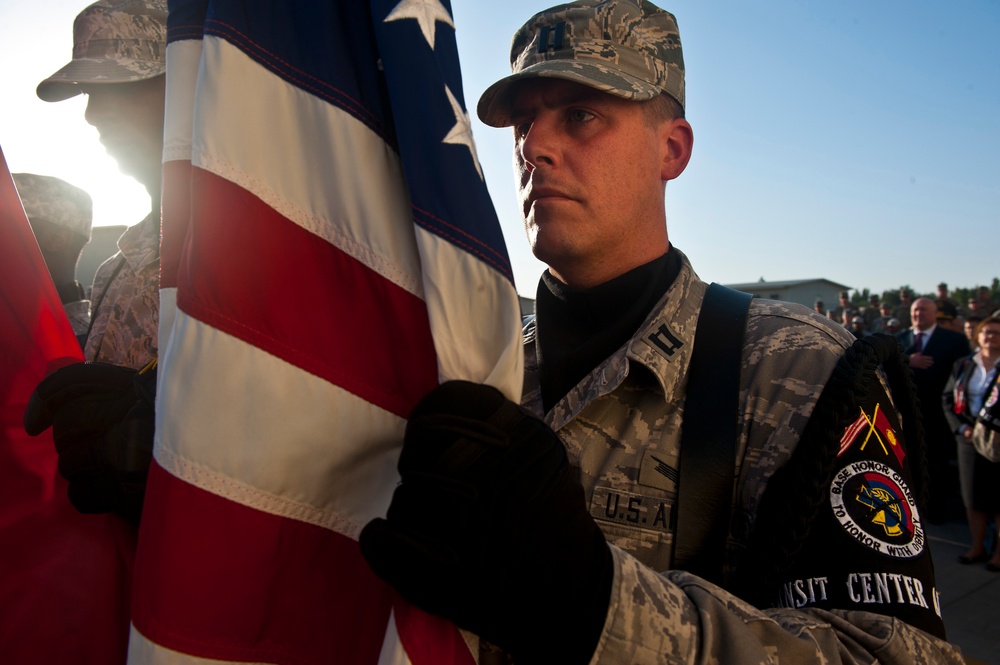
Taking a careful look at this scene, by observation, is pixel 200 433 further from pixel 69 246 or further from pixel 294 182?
pixel 69 246

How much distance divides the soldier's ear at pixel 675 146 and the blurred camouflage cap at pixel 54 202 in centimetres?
251

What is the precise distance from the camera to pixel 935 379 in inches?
251

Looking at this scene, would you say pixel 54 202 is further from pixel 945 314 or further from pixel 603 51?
pixel 945 314

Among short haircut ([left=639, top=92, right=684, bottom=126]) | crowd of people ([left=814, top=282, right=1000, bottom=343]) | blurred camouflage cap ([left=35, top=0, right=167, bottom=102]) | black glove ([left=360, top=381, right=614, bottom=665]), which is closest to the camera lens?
black glove ([left=360, top=381, right=614, bottom=665])

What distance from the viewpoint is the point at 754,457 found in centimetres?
119

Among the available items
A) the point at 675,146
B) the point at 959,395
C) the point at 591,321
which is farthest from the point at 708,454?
the point at 959,395

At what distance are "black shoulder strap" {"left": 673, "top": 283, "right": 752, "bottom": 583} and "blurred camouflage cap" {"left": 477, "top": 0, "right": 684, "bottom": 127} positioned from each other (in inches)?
24.7

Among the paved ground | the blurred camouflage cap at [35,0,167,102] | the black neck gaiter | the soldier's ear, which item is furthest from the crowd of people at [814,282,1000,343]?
the blurred camouflage cap at [35,0,167,102]

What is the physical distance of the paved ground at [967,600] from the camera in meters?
3.58

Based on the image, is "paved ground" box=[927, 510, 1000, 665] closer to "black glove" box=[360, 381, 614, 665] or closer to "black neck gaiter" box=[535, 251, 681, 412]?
"black neck gaiter" box=[535, 251, 681, 412]

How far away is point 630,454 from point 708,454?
16 cm

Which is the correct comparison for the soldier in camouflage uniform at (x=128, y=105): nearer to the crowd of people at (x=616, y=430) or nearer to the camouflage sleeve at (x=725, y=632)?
the crowd of people at (x=616, y=430)

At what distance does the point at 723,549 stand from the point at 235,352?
897 millimetres

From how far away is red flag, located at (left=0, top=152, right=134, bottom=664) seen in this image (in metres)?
1.11
